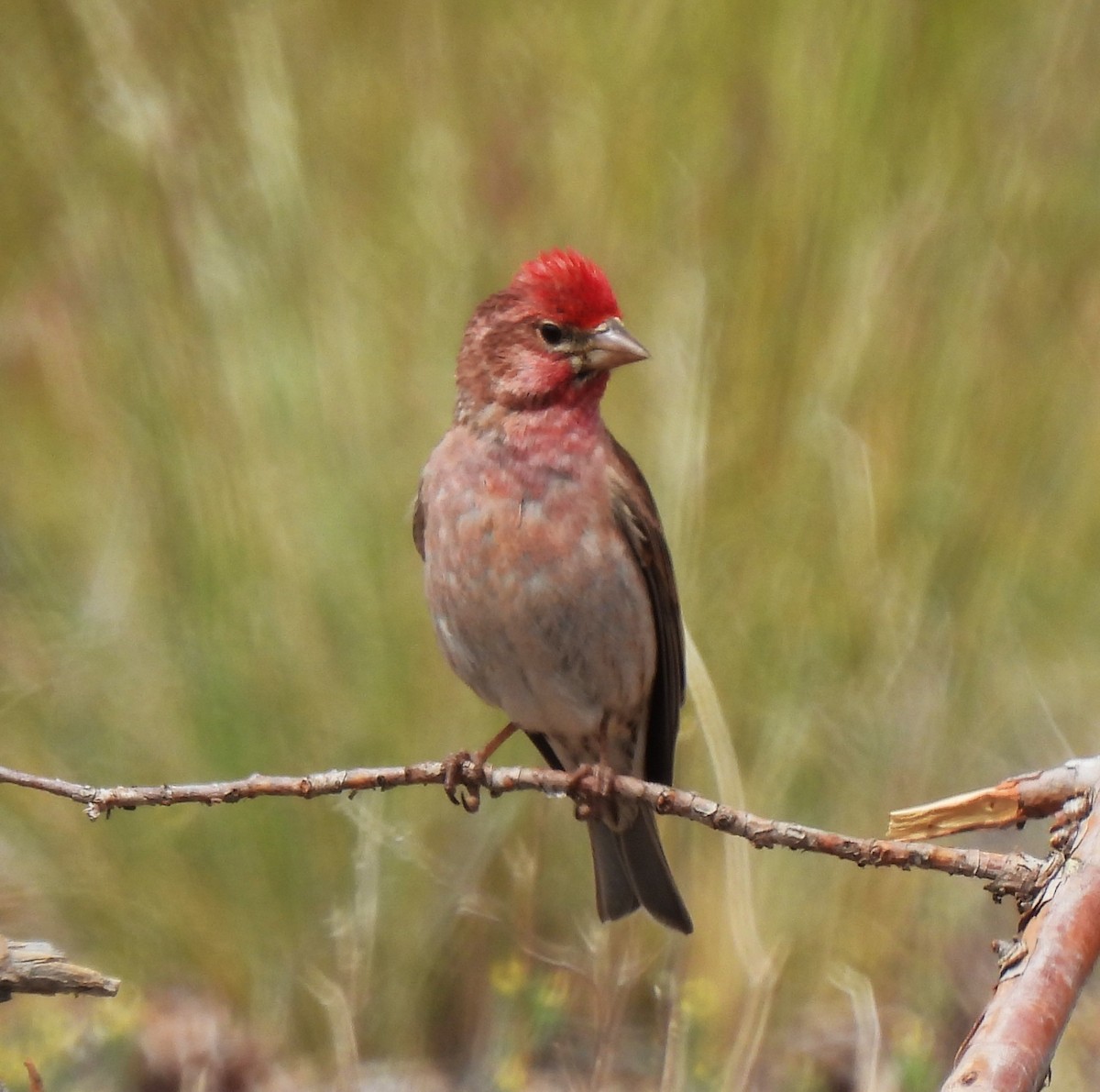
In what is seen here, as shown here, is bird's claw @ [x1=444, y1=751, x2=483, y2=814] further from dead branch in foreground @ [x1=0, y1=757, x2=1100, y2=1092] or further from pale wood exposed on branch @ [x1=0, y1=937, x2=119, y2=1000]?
pale wood exposed on branch @ [x1=0, y1=937, x2=119, y2=1000]

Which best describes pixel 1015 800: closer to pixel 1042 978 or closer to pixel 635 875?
pixel 1042 978

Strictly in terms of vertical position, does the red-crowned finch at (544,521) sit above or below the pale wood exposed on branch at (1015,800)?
above

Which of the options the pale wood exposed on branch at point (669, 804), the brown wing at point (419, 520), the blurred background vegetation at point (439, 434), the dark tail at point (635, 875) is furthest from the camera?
the blurred background vegetation at point (439, 434)

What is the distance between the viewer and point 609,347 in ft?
10.2

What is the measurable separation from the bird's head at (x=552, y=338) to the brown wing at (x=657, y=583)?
178 millimetres

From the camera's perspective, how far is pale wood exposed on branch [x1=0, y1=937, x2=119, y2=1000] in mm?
1959

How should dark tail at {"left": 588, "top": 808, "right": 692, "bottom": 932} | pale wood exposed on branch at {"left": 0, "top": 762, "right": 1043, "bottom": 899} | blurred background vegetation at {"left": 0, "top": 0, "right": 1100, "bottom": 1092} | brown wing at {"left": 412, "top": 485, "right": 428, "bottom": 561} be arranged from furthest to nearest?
blurred background vegetation at {"left": 0, "top": 0, "right": 1100, "bottom": 1092}, dark tail at {"left": 588, "top": 808, "right": 692, "bottom": 932}, brown wing at {"left": 412, "top": 485, "right": 428, "bottom": 561}, pale wood exposed on branch at {"left": 0, "top": 762, "right": 1043, "bottom": 899}

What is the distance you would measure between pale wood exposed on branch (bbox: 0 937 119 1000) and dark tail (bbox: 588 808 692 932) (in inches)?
66.2

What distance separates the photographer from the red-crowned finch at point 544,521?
309 cm

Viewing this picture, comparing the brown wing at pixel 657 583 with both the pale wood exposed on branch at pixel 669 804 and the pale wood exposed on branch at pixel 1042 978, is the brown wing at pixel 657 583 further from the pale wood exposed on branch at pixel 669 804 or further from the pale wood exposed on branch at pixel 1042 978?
the pale wood exposed on branch at pixel 1042 978

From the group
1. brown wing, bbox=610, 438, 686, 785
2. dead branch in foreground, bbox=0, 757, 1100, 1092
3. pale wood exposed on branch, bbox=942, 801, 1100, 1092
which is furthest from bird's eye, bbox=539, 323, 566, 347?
pale wood exposed on branch, bbox=942, 801, 1100, 1092

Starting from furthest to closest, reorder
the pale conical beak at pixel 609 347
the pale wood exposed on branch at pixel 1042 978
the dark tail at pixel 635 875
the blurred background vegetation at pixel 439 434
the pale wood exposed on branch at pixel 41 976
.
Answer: the blurred background vegetation at pixel 439 434, the dark tail at pixel 635 875, the pale conical beak at pixel 609 347, the pale wood exposed on branch at pixel 41 976, the pale wood exposed on branch at pixel 1042 978

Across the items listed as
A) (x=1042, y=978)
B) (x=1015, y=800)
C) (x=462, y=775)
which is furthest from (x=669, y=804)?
(x=462, y=775)

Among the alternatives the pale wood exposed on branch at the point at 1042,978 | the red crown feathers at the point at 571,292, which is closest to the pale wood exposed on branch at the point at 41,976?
the pale wood exposed on branch at the point at 1042,978
